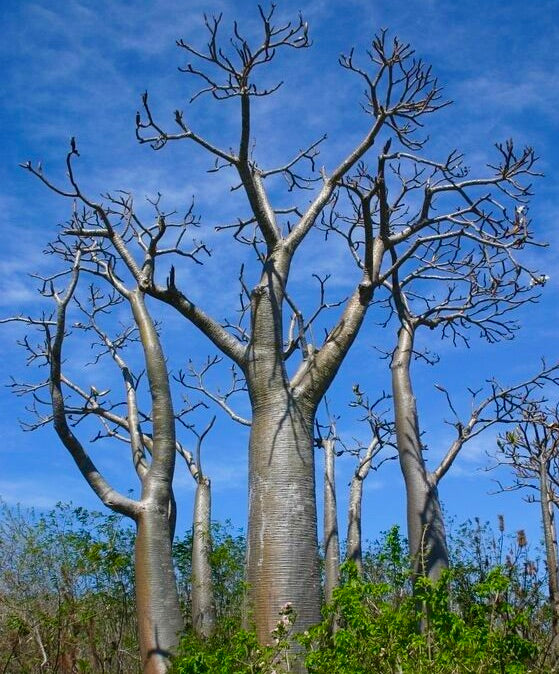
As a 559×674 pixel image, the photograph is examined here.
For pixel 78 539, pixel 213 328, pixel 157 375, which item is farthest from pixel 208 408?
pixel 213 328

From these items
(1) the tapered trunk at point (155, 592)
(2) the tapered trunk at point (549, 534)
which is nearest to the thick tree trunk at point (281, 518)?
(1) the tapered trunk at point (155, 592)

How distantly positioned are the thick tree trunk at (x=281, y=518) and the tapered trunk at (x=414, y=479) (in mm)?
2142

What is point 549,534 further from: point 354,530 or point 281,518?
point 281,518

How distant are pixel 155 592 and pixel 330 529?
5413 millimetres

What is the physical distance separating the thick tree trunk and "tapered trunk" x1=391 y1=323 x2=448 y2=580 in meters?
2.14

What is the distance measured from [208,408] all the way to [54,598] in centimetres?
341

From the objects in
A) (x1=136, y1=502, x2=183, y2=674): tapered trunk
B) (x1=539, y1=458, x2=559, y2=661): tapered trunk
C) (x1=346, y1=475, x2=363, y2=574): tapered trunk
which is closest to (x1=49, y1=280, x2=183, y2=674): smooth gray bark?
(x1=136, y1=502, x2=183, y2=674): tapered trunk

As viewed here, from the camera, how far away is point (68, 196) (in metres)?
8.42

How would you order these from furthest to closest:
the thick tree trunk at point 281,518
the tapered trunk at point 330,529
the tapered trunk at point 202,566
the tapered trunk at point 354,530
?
the tapered trunk at point 354,530, the tapered trunk at point 330,529, the tapered trunk at point 202,566, the thick tree trunk at point 281,518

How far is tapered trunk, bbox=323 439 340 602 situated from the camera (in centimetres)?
1184

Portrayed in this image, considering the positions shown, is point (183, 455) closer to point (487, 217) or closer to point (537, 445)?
point (537, 445)

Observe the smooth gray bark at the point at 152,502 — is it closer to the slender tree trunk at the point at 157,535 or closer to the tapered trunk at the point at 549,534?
the slender tree trunk at the point at 157,535

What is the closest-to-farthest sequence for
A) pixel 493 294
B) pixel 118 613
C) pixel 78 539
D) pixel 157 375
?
1. pixel 157 375
2. pixel 493 294
3. pixel 118 613
4. pixel 78 539

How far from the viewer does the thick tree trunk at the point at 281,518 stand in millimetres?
5703
